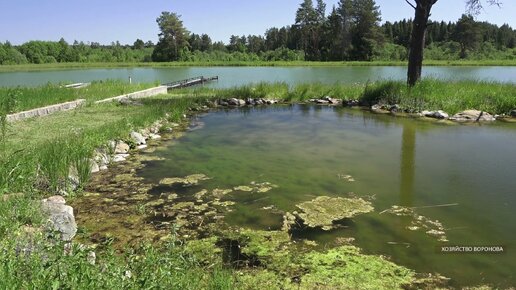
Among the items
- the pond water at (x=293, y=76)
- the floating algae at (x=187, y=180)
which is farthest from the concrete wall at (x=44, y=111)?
the pond water at (x=293, y=76)

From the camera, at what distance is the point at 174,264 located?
289 cm

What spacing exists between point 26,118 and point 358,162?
8747 millimetres

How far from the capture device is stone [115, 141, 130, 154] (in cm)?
818

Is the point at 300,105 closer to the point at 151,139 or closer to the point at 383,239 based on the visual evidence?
the point at 151,139

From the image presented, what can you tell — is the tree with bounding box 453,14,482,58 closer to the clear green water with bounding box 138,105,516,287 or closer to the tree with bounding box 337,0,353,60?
the tree with bounding box 337,0,353,60

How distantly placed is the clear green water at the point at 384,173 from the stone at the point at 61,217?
1.80 metres

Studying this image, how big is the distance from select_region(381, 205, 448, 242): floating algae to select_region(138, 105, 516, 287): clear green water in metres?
0.08

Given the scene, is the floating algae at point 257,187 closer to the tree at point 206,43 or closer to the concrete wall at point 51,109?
the concrete wall at point 51,109

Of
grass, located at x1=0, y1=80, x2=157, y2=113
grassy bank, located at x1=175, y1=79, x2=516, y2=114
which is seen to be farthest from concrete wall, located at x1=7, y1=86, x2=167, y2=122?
grassy bank, located at x1=175, y1=79, x2=516, y2=114

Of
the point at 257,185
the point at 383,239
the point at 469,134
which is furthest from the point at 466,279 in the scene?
the point at 469,134

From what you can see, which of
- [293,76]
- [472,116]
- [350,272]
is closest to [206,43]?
[293,76]

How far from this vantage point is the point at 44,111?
11.5 metres

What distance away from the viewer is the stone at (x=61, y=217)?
4.19 m

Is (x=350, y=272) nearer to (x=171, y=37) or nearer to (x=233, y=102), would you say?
(x=233, y=102)
